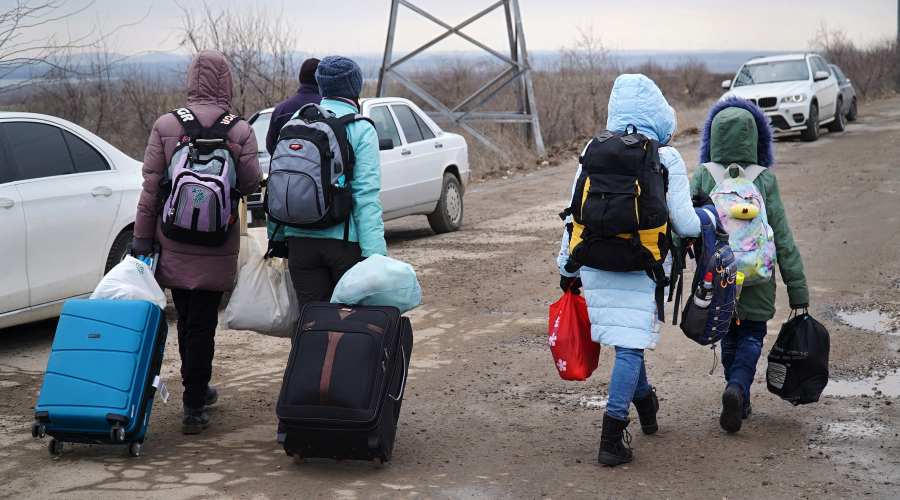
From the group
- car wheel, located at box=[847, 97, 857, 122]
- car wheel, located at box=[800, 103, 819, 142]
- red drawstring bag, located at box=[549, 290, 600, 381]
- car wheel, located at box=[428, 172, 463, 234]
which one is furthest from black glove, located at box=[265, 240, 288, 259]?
car wheel, located at box=[847, 97, 857, 122]

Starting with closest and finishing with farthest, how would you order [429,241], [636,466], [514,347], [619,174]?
[619,174]
[636,466]
[514,347]
[429,241]

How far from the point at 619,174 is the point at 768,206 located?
1083 mm

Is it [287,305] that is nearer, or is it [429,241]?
[287,305]

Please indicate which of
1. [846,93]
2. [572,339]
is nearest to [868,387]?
[572,339]

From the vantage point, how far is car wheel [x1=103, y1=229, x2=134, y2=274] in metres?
6.36

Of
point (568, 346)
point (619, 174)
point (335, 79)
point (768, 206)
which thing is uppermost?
point (335, 79)

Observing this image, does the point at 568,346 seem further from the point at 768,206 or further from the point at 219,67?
the point at 219,67

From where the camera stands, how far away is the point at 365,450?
3547mm

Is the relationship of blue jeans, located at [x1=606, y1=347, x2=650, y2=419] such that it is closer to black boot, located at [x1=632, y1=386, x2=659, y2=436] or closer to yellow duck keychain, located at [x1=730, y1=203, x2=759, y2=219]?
black boot, located at [x1=632, y1=386, x2=659, y2=436]

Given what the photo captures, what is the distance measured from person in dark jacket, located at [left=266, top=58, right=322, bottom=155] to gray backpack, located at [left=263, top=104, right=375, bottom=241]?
3.07 metres

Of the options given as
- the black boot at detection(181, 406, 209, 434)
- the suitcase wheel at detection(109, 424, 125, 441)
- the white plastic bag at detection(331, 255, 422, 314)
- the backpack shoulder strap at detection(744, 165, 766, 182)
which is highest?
the backpack shoulder strap at detection(744, 165, 766, 182)

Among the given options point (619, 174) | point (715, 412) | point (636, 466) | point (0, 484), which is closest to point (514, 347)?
point (715, 412)

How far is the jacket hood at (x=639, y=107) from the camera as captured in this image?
369cm

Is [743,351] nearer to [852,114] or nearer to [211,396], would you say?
[211,396]
